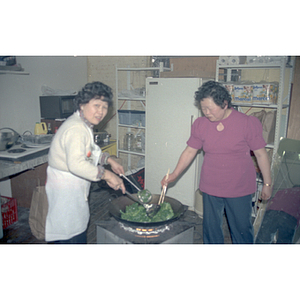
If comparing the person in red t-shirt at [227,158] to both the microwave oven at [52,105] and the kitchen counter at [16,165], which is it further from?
the microwave oven at [52,105]

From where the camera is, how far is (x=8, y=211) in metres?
2.51

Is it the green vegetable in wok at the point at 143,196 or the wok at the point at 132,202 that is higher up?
the green vegetable in wok at the point at 143,196

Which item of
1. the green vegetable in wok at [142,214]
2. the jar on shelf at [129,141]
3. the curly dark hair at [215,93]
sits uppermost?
the curly dark hair at [215,93]

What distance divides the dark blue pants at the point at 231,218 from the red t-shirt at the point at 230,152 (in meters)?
0.06

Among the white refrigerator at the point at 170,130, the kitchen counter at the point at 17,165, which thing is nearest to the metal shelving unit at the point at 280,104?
the white refrigerator at the point at 170,130

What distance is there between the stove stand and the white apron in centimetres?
19

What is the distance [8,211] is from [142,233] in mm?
1505

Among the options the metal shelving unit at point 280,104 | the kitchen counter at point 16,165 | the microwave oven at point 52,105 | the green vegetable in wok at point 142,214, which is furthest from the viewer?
the microwave oven at point 52,105

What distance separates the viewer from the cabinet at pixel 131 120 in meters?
3.41

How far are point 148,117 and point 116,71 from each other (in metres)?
0.74

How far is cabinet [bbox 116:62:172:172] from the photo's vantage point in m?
3.41

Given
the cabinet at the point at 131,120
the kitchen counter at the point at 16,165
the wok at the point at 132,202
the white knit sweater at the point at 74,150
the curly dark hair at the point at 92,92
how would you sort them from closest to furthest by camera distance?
the white knit sweater at the point at 74,150, the curly dark hair at the point at 92,92, the wok at the point at 132,202, the kitchen counter at the point at 16,165, the cabinet at the point at 131,120

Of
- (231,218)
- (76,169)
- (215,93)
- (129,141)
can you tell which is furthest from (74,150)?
(129,141)

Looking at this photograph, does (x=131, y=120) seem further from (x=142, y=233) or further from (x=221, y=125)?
(x=142, y=233)
